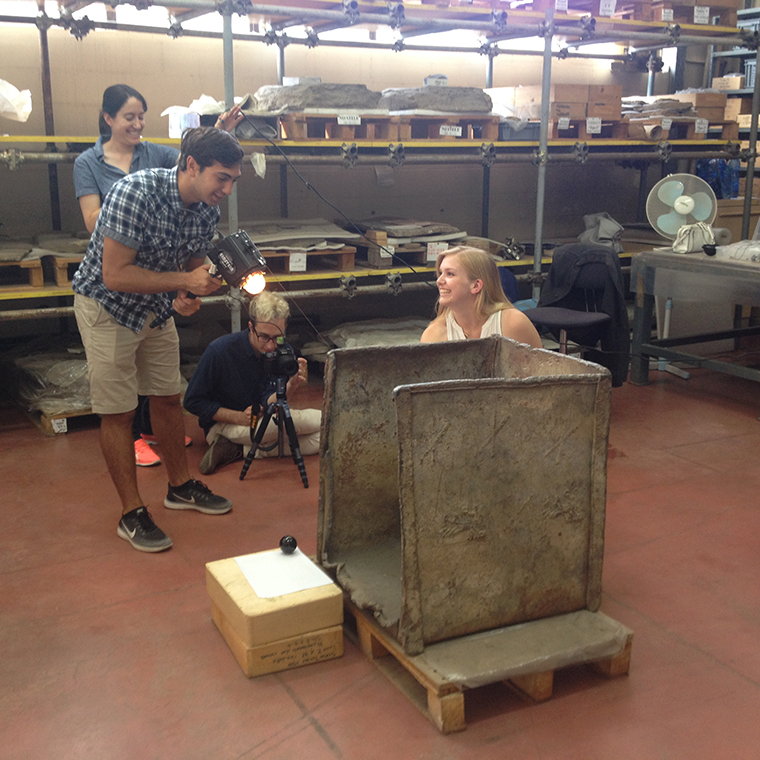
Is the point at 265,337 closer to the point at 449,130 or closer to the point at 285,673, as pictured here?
the point at 285,673

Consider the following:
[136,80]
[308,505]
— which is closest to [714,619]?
[308,505]

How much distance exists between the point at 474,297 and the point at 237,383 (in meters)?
1.55

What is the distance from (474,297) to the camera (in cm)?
366

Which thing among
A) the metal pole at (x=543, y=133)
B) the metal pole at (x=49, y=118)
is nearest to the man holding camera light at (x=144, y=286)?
the metal pole at (x=49, y=118)

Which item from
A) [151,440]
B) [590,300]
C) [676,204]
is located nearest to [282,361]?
[151,440]

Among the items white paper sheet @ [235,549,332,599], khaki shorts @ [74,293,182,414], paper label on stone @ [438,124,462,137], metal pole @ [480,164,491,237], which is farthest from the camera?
metal pole @ [480,164,491,237]

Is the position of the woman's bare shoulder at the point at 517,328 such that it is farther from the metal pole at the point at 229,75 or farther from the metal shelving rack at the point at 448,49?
the metal shelving rack at the point at 448,49

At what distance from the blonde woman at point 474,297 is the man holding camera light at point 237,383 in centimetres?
104

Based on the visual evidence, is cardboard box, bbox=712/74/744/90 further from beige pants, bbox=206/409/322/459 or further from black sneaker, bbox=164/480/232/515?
black sneaker, bbox=164/480/232/515

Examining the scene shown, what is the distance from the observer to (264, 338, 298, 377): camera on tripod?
4215 millimetres

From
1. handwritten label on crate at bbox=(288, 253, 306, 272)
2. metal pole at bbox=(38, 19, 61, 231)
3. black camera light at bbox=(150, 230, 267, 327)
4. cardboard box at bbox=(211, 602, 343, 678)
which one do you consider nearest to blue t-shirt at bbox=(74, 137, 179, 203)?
metal pole at bbox=(38, 19, 61, 231)

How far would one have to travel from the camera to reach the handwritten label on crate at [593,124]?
654 centimetres

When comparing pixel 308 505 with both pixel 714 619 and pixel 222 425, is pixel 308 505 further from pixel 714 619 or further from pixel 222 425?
pixel 714 619

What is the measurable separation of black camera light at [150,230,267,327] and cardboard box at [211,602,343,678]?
1.29m
